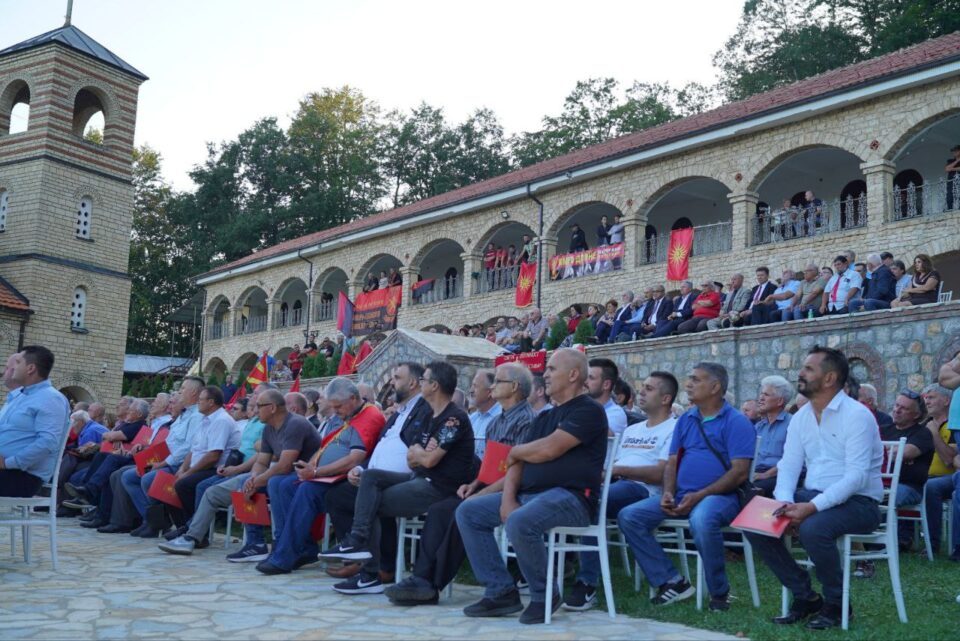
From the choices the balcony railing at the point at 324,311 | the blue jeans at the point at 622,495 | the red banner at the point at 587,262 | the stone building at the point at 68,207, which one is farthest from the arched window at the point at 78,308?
the blue jeans at the point at 622,495

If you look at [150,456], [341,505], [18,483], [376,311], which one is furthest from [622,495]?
[376,311]

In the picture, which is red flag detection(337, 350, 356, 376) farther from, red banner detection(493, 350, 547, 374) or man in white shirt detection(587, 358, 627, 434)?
man in white shirt detection(587, 358, 627, 434)

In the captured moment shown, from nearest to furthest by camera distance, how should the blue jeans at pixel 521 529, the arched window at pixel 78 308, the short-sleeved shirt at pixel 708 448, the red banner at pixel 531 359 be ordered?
the blue jeans at pixel 521 529 → the short-sleeved shirt at pixel 708 448 → the red banner at pixel 531 359 → the arched window at pixel 78 308

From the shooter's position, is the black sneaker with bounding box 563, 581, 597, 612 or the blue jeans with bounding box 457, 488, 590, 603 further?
the black sneaker with bounding box 563, 581, 597, 612

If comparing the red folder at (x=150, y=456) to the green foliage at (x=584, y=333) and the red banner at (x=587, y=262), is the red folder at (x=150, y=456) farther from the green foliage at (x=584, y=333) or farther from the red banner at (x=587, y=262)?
the red banner at (x=587, y=262)

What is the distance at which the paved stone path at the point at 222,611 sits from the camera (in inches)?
178

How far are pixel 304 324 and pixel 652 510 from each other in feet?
96.1

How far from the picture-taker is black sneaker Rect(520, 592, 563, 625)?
4.87m

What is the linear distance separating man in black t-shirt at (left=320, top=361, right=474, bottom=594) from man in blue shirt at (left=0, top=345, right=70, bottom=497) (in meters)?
2.20

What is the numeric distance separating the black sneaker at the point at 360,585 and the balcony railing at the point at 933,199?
14722 mm

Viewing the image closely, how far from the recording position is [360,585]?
5.91 metres

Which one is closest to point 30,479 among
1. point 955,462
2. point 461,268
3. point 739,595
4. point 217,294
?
point 739,595

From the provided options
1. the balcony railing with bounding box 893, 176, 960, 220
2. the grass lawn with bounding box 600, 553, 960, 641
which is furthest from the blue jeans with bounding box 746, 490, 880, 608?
the balcony railing with bounding box 893, 176, 960, 220

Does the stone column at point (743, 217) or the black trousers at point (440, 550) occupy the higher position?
the stone column at point (743, 217)
